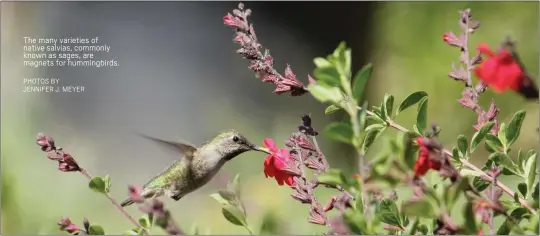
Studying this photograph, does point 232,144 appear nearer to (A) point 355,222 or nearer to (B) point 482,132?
(B) point 482,132

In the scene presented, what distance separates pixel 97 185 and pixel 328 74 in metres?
0.44

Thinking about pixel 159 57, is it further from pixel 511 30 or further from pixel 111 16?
pixel 511 30

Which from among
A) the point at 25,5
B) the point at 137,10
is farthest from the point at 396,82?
the point at 25,5

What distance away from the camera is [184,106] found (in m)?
4.62

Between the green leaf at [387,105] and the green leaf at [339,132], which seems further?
the green leaf at [387,105]

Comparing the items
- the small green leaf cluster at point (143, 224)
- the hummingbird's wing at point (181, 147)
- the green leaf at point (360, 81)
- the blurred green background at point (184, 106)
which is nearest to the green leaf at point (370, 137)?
the green leaf at point (360, 81)

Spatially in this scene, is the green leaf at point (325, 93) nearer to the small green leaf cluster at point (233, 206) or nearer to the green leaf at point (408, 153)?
the green leaf at point (408, 153)

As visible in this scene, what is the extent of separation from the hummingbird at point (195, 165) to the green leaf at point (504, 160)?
0.95m

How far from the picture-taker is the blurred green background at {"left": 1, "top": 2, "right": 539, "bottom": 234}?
4082 mm

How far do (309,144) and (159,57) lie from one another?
3.58 meters

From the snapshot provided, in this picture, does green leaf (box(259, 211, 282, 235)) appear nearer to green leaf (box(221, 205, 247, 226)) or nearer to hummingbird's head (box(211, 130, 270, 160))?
green leaf (box(221, 205, 247, 226))

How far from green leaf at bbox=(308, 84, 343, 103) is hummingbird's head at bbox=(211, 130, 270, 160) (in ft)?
3.35

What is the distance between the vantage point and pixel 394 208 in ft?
3.02

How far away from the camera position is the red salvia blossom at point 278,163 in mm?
1141
